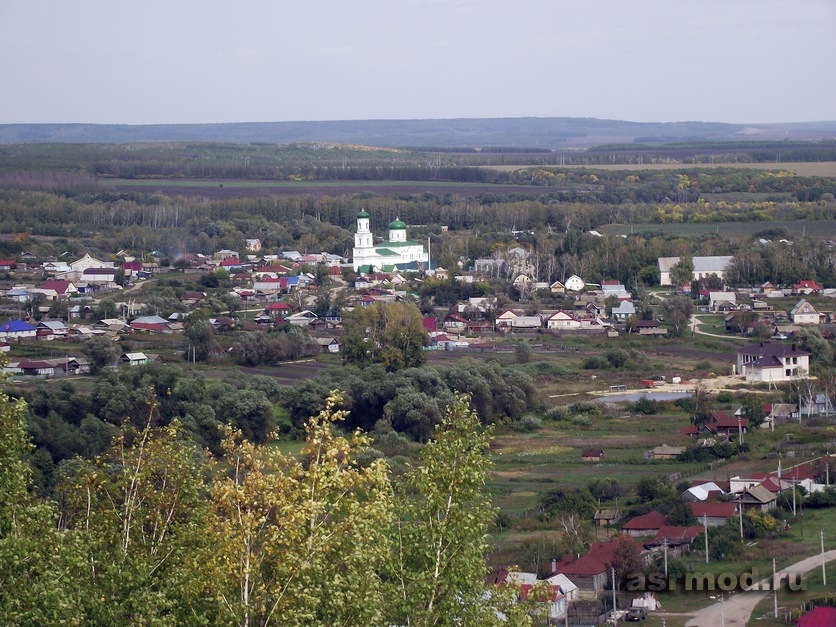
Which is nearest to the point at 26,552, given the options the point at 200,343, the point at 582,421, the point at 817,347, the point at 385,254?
the point at 582,421

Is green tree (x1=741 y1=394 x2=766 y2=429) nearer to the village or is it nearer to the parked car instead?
the village

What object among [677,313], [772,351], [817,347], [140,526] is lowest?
[677,313]

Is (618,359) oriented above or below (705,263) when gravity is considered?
below

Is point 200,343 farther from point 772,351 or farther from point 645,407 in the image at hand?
point 772,351

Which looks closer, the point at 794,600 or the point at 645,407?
the point at 794,600

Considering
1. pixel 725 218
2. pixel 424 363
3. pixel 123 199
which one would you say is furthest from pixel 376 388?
pixel 123 199

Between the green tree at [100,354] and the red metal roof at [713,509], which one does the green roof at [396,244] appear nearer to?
the green tree at [100,354]

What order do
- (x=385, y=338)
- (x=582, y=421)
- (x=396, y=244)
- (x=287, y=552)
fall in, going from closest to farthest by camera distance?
1. (x=287, y=552)
2. (x=582, y=421)
3. (x=385, y=338)
4. (x=396, y=244)
